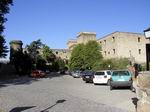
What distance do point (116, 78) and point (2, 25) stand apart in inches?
912

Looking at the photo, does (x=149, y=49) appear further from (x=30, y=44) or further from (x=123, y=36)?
(x=30, y=44)

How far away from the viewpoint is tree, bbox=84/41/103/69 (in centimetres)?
7720

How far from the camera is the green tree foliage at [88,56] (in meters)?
77.5

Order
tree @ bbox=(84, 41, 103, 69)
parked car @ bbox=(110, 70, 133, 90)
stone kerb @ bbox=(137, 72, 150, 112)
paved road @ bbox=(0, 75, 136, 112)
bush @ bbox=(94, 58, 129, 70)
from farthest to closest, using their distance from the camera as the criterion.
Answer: tree @ bbox=(84, 41, 103, 69)
bush @ bbox=(94, 58, 129, 70)
parked car @ bbox=(110, 70, 133, 90)
paved road @ bbox=(0, 75, 136, 112)
stone kerb @ bbox=(137, 72, 150, 112)

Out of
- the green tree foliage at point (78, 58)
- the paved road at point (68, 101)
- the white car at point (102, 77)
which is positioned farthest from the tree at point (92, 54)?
the paved road at point (68, 101)

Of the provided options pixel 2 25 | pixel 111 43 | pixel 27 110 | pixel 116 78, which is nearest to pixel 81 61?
pixel 111 43

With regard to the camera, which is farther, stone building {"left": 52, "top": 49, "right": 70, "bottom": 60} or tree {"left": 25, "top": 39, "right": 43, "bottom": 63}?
stone building {"left": 52, "top": 49, "right": 70, "bottom": 60}

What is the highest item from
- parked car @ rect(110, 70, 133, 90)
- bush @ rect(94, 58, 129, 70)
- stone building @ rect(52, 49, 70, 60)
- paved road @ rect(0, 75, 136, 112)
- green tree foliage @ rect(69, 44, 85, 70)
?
stone building @ rect(52, 49, 70, 60)

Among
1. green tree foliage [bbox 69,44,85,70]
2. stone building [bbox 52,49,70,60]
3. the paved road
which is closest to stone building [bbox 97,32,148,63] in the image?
green tree foliage [bbox 69,44,85,70]

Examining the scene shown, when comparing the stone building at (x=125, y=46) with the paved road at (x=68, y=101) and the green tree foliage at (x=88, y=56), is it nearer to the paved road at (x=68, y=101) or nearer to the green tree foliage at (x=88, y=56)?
the green tree foliage at (x=88, y=56)

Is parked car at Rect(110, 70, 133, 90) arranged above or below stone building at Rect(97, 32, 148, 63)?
below

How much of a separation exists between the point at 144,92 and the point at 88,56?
237 ft

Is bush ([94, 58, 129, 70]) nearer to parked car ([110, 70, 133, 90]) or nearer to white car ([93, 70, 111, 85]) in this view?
white car ([93, 70, 111, 85])

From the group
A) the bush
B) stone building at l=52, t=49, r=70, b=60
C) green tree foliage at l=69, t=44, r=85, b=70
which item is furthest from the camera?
stone building at l=52, t=49, r=70, b=60
